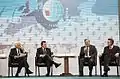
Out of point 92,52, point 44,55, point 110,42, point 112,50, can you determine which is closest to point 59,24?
point 44,55

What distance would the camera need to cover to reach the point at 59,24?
839cm

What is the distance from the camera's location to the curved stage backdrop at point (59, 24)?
8.30m

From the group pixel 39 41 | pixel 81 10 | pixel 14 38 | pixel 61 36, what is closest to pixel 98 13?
pixel 81 10

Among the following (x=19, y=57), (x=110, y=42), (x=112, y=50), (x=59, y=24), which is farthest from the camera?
(x=59, y=24)

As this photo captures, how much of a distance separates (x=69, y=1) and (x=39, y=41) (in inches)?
49.2

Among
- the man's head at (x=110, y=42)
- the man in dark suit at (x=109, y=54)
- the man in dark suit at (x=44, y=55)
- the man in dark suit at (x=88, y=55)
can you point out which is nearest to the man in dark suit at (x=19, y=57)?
the man in dark suit at (x=44, y=55)

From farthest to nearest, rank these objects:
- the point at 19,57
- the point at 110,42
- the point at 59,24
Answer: the point at 59,24 < the point at 110,42 < the point at 19,57

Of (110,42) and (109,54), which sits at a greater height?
(110,42)

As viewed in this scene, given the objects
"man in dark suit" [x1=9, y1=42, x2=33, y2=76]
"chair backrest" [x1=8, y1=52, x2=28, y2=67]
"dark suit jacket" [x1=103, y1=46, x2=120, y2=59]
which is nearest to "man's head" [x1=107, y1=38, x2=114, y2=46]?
"dark suit jacket" [x1=103, y1=46, x2=120, y2=59]

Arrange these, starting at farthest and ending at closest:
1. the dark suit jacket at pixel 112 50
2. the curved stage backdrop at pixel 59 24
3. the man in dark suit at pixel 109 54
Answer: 1. the curved stage backdrop at pixel 59 24
2. the dark suit jacket at pixel 112 50
3. the man in dark suit at pixel 109 54

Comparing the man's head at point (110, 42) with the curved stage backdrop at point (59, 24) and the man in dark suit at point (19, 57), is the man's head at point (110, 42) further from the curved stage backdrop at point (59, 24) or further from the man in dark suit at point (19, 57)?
the man in dark suit at point (19, 57)

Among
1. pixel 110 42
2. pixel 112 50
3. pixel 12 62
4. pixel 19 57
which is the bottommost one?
pixel 12 62

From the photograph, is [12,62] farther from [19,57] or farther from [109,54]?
[109,54]

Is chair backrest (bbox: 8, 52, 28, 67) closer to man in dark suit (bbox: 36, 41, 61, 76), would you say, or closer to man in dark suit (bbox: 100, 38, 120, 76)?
man in dark suit (bbox: 36, 41, 61, 76)
